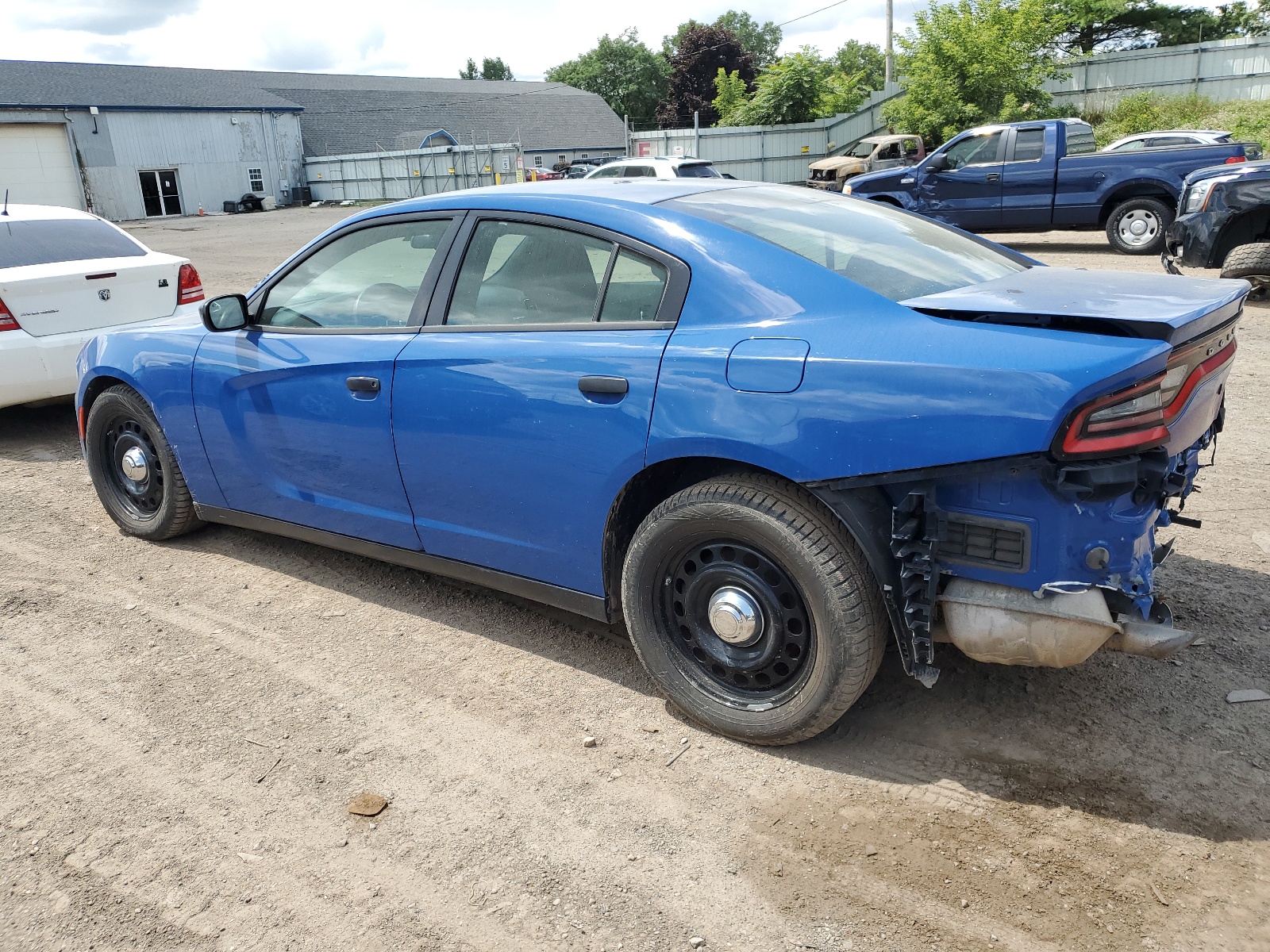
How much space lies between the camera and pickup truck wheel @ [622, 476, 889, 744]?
9.27ft

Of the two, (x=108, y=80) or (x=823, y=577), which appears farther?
(x=108, y=80)

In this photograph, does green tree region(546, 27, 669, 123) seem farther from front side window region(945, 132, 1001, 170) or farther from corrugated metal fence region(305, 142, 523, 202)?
front side window region(945, 132, 1001, 170)

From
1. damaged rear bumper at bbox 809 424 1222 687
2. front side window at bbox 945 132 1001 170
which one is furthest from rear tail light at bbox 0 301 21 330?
front side window at bbox 945 132 1001 170

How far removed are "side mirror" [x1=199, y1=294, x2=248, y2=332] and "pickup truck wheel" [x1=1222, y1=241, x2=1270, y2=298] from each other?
8.56 metres

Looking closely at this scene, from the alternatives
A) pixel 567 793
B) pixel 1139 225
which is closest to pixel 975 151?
pixel 1139 225

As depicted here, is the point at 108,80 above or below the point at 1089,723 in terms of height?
above

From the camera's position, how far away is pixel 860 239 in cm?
345

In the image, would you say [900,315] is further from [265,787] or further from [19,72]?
[19,72]

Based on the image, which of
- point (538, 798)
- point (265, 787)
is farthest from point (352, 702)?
point (538, 798)

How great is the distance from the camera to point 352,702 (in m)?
3.52

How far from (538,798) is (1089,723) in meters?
1.71

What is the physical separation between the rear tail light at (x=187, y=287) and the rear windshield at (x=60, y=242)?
1.15ft

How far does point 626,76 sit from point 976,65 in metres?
64.5

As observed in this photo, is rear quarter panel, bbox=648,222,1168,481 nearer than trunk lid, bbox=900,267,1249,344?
Yes
